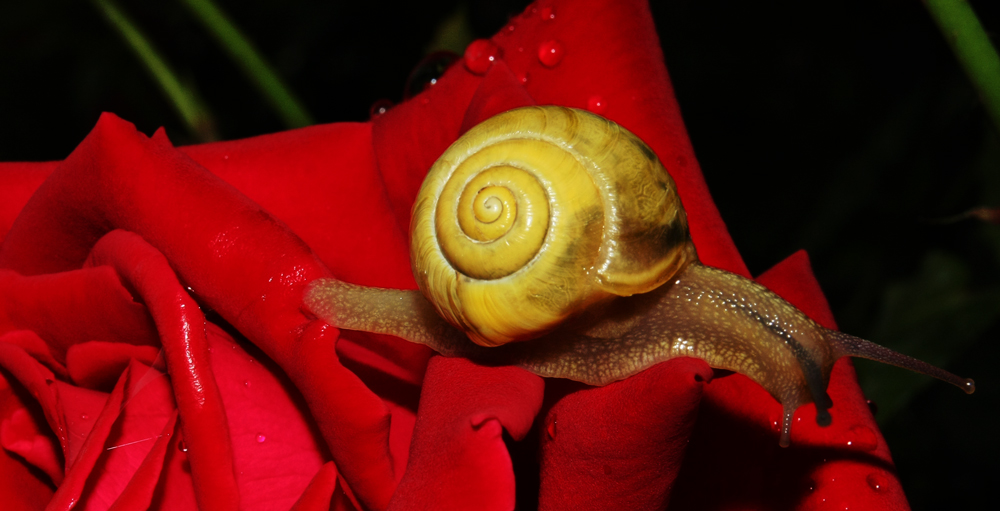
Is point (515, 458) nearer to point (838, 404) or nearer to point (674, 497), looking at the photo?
point (674, 497)

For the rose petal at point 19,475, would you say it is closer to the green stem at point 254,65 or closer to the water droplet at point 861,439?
the green stem at point 254,65

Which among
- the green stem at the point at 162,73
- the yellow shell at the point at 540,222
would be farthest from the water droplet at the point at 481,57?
the green stem at the point at 162,73

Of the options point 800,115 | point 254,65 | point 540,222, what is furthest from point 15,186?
point 800,115

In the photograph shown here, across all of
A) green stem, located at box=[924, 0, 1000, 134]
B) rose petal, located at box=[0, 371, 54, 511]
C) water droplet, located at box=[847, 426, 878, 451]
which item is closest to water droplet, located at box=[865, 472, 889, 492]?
water droplet, located at box=[847, 426, 878, 451]

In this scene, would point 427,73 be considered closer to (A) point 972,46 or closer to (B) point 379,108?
(B) point 379,108

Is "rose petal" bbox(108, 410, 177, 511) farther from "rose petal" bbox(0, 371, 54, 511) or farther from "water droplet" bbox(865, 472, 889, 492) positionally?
"water droplet" bbox(865, 472, 889, 492)

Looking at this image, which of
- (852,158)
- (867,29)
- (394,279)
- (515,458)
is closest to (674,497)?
(515,458)
